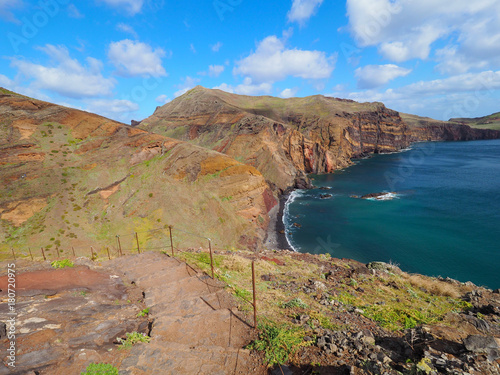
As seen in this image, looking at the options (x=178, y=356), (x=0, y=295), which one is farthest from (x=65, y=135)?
(x=178, y=356)

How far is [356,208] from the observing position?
55.0 metres

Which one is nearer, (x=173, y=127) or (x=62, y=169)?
(x=62, y=169)

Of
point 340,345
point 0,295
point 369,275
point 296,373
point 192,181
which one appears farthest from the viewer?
point 192,181

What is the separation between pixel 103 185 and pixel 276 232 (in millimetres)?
30710

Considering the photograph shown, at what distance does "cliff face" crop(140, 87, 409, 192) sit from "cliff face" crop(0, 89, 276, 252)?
2438 cm

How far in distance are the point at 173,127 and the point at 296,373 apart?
328 feet

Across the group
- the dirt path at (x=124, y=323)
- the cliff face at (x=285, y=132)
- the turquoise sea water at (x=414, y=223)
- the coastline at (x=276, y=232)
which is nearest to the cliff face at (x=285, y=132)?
the cliff face at (x=285, y=132)

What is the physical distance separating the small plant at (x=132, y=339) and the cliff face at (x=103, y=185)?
2510cm

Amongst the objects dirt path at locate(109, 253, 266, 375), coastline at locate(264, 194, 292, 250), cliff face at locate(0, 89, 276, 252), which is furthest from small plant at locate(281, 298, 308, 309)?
coastline at locate(264, 194, 292, 250)

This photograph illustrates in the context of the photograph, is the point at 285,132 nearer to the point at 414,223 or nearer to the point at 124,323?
the point at 414,223

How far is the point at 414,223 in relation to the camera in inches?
1779

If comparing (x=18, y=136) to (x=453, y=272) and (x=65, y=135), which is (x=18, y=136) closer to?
(x=65, y=135)

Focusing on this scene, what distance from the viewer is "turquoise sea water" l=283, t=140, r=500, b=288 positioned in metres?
33.5

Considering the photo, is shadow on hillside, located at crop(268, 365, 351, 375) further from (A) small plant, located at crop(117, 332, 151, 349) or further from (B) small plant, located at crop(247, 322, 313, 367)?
(A) small plant, located at crop(117, 332, 151, 349)
